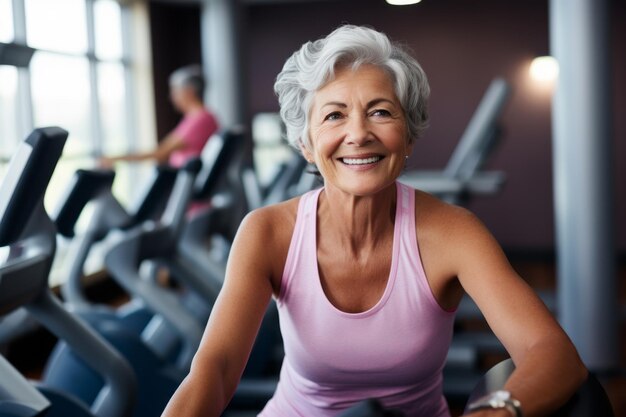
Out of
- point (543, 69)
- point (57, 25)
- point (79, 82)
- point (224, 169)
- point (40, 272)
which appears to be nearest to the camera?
point (40, 272)

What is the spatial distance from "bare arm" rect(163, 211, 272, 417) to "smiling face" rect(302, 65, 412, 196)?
170mm

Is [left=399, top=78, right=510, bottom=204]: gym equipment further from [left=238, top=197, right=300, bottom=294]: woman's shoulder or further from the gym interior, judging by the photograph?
[left=238, top=197, right=300, bottom=294]: woman's shoulder

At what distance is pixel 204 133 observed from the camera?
4176mm

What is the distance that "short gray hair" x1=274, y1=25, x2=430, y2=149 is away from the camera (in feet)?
4.19

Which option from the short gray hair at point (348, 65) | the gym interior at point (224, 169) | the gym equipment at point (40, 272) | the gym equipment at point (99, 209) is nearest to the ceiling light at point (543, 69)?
the gym interior at point (224, 169)

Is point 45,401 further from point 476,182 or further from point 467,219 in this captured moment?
point 476,182

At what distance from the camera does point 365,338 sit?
4.27 ft

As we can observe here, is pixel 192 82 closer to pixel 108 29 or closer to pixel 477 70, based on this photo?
pixel 108 29

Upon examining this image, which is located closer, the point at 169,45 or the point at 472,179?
the point at 472,179

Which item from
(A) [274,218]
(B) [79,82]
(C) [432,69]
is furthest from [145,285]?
(C) [432,69]

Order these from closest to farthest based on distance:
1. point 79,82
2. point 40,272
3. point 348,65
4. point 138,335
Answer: point 348,65 → point 40,272 → point 138,335 → point 79,82

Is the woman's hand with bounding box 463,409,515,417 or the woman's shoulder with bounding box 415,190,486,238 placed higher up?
the woman's shoulder with bounding box 415,190,486,238

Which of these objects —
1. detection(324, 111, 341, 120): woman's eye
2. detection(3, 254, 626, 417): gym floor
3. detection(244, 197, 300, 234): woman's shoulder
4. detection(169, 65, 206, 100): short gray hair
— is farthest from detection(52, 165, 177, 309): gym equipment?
detection(169, 65, 206, 100): short gray hair

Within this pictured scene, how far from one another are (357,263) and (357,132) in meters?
0.22
